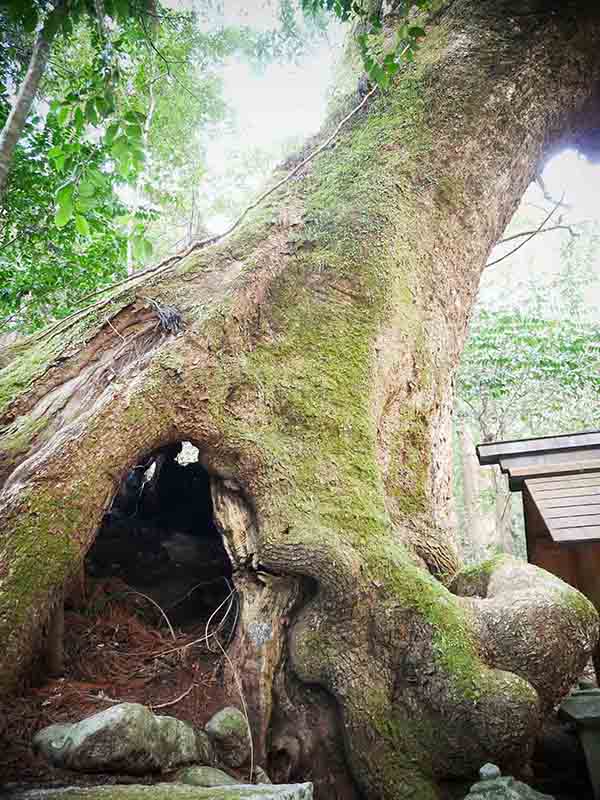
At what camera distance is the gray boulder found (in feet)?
7.92

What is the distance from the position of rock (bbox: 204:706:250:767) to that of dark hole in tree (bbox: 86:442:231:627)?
1.02 meters

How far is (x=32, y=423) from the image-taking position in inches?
112

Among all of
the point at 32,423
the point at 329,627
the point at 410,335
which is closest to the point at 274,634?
the point at 329,627

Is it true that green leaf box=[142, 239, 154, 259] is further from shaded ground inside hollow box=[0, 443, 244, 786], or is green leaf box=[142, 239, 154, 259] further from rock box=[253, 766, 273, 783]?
rock box=[253, 766, 273, 783]

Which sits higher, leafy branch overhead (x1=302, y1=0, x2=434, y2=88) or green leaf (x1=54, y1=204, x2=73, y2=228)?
leafy branch overhead (x1=302, y1=0, x2=434, y2=88)

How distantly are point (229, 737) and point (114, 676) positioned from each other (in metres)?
0.74

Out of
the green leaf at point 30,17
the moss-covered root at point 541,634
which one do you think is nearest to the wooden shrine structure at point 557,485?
the moss-covered root at point 541,634

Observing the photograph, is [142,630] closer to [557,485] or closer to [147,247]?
[147,247]

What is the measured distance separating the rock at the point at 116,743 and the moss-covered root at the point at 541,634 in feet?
5.34

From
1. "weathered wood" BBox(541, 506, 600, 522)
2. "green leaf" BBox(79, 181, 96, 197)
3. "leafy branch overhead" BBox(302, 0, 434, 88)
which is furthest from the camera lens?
"weathered wood" BBox(541, 506, 600, 522)

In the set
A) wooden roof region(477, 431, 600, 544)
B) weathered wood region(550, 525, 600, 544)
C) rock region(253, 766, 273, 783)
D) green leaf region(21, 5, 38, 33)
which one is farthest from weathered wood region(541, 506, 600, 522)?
green leaf region(21, 5, 38, 33)

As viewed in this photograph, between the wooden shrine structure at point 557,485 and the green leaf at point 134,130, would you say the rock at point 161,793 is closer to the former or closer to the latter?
the wooden shrine structure at point 557,485

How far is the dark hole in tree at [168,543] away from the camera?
13.8 ft

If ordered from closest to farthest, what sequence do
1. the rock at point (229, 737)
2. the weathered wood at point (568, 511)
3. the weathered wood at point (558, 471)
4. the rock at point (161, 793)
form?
the rock at point (161, 793) → the rock at point (229, 737) → the weathered wood at point (568, 511) → the weathered wood at point (558, 471)
